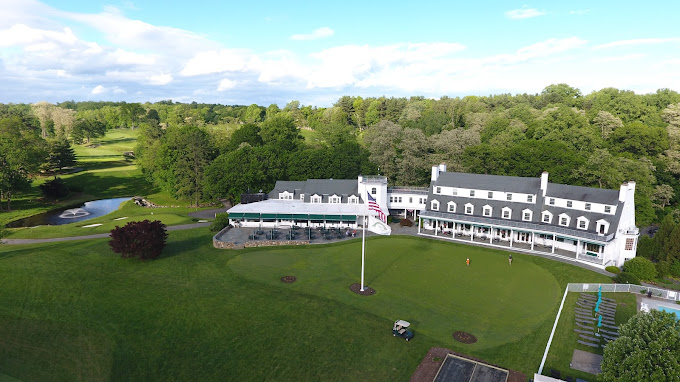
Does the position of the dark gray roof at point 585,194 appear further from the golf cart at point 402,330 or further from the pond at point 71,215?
the pond at point 71,215

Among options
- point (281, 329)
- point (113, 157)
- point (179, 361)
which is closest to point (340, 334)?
point (281, 329)

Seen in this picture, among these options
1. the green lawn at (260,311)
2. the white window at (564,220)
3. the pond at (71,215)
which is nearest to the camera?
the green lawn at (260,311)

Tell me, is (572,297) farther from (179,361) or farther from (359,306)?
(179,361)

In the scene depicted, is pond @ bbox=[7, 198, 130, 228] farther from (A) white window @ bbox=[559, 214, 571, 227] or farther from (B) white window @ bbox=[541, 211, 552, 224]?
(A) white window @ bbox=[559, 214, 571, 227]

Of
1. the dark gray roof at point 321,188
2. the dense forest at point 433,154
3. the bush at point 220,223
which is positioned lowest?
the bush at point 220,223

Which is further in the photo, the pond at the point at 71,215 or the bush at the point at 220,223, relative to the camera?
the pond at the point at 71,215

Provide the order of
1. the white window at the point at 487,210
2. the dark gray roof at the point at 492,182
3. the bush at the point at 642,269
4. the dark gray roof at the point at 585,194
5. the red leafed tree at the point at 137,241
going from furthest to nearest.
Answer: the white window at the point at 487,210
the dark gray roof at the point at 492,182
the dark gray roof at the point at 585,194
the red leafed tree at the point at 137,241
the bush at the point at 642,269

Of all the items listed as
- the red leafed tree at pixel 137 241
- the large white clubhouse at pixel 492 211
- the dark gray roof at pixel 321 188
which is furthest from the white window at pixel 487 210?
the red leafed tree at pixel 137 241

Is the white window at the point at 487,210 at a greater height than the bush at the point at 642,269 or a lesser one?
greater
